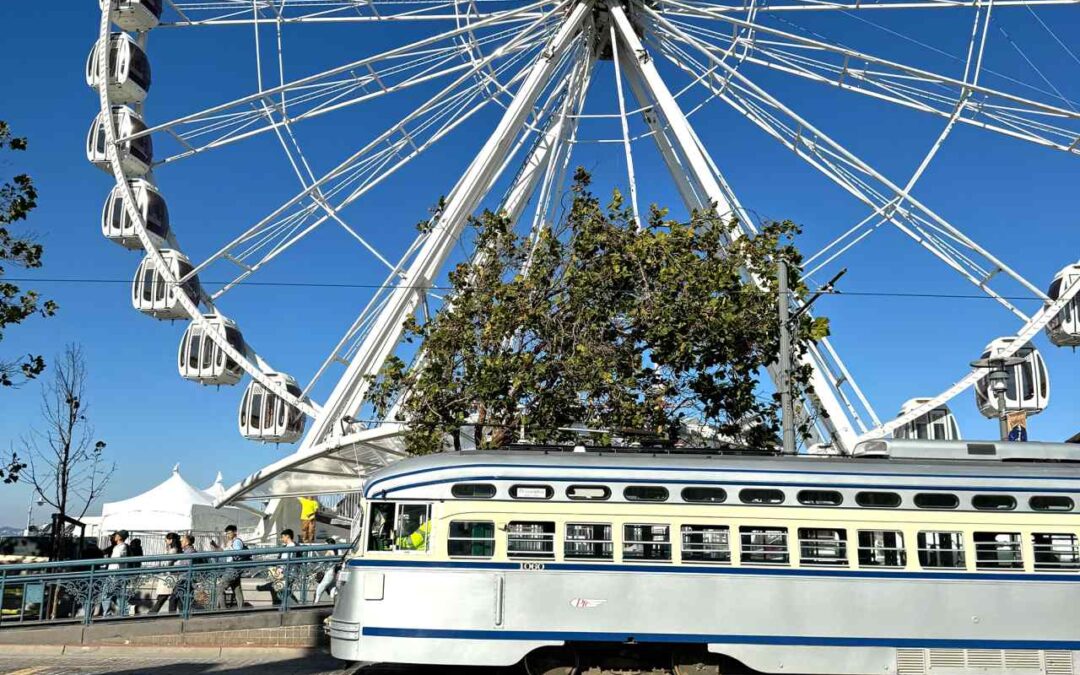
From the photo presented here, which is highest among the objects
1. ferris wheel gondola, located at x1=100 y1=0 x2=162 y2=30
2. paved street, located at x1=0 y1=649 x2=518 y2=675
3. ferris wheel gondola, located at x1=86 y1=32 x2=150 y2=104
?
ferris wheel gondola, located at x1=100 y1=0 x2=162 y2=30

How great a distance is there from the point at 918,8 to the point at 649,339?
10914 mm

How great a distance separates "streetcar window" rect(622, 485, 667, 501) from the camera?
40.1 ft

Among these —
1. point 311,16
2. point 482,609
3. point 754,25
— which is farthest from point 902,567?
point 311,16

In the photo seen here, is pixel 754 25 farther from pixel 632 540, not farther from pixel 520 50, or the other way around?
pixel 632 540

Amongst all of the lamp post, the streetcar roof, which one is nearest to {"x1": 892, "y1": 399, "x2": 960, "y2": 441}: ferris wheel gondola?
the lamp post

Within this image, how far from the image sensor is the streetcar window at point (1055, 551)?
1222cm

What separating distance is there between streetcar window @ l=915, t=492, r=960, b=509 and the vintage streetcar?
0.06 feet

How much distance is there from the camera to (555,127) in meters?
25.1

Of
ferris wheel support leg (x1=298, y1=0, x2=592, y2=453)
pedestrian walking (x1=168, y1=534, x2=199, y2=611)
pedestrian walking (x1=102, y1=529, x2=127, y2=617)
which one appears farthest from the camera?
ferris wheel support leg (x1=298, y1=0, x2=592, y2=453)

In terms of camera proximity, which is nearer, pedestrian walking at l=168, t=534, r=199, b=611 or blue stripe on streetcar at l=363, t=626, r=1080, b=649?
blue stripe on streetcar at l=363, t=626, r=1080, b=649

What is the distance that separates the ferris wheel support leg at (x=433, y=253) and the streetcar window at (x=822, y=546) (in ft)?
40.8

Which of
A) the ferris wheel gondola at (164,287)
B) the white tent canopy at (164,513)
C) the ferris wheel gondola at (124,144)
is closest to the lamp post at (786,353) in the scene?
the ferris wheel gondola at (164,287)

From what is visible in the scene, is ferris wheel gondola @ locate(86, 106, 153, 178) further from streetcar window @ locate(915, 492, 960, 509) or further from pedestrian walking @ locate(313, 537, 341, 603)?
streetcar window @ locate(915, 492, 960, 509)

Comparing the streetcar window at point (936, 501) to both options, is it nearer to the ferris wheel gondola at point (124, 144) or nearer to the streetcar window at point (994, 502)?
the streetcar window at point (994, 502)
